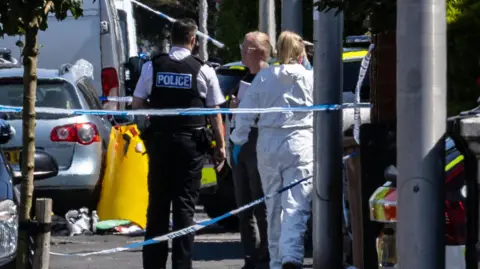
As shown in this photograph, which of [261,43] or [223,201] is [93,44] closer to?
[223,201]

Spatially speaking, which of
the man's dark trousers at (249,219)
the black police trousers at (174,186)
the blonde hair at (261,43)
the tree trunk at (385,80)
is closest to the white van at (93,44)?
the blonde hair at (261,43)

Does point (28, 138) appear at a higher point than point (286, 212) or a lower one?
higher

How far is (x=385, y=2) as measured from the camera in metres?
6.65

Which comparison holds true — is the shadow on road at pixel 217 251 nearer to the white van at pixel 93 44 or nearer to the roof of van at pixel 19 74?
the roof of van at pixel 19 74

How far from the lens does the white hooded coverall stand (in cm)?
886

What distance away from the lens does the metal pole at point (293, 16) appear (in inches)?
480

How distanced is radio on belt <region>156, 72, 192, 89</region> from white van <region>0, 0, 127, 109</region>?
9639 mm

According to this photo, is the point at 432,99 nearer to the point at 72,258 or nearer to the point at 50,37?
the point at 72,258

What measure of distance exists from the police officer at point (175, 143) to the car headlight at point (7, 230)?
2605 mm

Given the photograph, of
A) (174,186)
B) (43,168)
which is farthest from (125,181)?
(43,168)

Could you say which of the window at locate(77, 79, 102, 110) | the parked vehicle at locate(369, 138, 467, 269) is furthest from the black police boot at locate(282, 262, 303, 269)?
the window at locate(77, 79, 102, 110)

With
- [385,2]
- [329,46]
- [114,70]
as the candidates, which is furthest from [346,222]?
[114,70]

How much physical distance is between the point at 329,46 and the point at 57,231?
5429 mm

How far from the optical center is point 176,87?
8.96m
